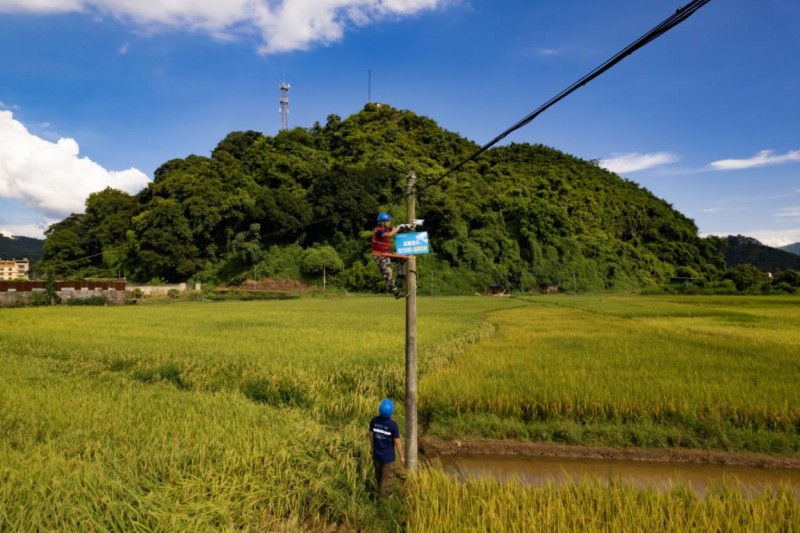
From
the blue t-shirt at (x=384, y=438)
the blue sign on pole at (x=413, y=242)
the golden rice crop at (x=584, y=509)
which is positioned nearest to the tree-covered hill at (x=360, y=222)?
the blue sign on pole at (x=413, y=242)

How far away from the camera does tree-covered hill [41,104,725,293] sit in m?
57.6

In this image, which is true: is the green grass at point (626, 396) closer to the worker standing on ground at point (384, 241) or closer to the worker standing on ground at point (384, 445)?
the worker standing on ground at point (384, 445)

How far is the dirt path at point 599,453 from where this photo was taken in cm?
707

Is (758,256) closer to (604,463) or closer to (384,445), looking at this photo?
(604,463)

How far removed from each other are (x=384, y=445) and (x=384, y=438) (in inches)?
3.4

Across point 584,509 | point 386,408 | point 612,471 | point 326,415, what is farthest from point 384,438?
point 612,471

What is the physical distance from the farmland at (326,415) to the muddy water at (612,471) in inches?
21.0

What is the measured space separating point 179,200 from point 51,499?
67186 mm

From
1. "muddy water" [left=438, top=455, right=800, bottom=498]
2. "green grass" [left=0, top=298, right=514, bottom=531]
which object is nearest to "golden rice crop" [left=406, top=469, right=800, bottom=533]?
"green grass" [left=0, top=298, right=514, bottom=531]

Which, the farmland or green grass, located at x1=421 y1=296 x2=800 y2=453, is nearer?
the farmland

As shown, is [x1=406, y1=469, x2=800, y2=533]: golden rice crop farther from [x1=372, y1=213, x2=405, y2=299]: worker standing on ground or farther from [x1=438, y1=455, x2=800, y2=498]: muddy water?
[x1=372, y1=213, x2=405, y2=299]: worker standing on ground

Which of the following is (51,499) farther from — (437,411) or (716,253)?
(716,253)

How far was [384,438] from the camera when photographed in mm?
5266

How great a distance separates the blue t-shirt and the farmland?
0.44m
